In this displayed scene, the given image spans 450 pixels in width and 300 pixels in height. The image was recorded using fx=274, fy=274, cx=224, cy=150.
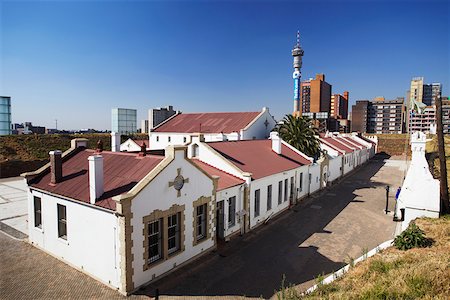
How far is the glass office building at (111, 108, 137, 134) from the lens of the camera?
205ft

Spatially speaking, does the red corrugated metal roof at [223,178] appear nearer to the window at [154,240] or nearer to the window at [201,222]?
the window at [201,222]

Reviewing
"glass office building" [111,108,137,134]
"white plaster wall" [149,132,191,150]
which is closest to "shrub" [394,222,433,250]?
"white plaster wall" [149,132,191,150]

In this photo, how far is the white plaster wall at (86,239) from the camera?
38.1 ft

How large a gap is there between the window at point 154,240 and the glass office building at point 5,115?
1498 inches

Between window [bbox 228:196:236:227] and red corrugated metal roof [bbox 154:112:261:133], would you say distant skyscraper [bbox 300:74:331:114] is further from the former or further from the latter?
window [bbox 228:196:236:227]

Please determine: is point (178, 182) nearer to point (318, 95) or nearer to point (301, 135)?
point (301, 135)

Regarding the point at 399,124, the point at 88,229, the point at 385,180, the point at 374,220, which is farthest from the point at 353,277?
the point at 399,124

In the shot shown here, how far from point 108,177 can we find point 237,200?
8168mm

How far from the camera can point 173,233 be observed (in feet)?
44.6

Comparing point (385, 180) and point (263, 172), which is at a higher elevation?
point (263, 172)

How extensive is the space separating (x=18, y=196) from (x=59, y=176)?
1742 centimetres

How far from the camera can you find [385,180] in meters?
40.0

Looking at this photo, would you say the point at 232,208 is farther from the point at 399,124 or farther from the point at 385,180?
the point at 399,124

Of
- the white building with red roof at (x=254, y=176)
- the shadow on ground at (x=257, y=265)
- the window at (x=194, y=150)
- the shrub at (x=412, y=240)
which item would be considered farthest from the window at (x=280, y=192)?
the shrub at (x=412, y=240)
